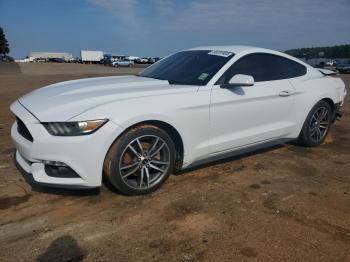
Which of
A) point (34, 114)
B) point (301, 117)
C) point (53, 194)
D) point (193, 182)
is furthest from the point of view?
point (301, 117)

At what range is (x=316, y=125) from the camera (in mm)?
5535

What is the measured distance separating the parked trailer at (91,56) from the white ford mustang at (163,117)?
76.3 m

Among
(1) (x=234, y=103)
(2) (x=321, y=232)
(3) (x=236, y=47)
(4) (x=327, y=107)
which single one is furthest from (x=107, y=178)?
(4) (x=327, y=107)

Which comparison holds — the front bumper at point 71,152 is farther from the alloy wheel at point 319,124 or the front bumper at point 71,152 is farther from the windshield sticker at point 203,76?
the alloy wheel at point 319,124

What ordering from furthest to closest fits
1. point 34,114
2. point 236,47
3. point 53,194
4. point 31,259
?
point 236,47 < point 53,194 < point 34,114 < point 31,259

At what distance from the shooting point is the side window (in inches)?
173

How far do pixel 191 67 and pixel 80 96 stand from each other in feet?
5.01

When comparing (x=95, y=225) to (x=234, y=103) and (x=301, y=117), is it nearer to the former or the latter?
(x=234, y=103)

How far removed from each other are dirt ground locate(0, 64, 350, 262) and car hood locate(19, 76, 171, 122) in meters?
0.92

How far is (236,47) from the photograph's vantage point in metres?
4.80

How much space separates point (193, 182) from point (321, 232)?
1.52 meters

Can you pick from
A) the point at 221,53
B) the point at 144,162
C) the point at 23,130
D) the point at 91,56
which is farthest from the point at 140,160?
the point at 91,56

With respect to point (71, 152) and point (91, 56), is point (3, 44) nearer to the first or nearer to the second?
point (91, 56)

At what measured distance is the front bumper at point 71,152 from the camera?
322cm
